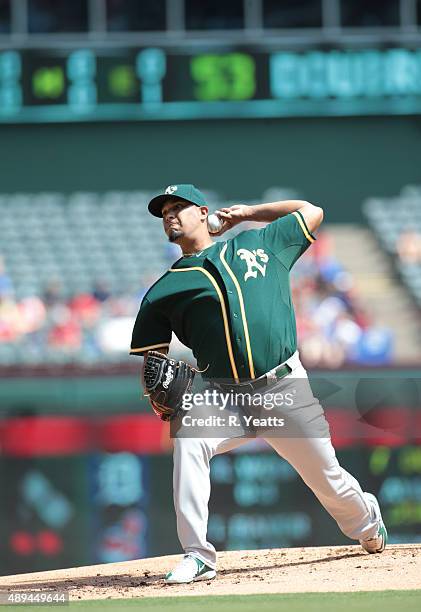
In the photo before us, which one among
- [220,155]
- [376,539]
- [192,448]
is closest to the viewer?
[192,448]

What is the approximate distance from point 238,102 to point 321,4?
5.59 ft

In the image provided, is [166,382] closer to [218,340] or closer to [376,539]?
[218,340]

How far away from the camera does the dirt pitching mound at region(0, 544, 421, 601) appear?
4.27m

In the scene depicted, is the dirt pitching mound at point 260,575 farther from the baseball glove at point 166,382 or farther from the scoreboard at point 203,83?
the scoreboard at point 203,83

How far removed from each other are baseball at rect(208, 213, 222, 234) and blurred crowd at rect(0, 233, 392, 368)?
22.7 feet

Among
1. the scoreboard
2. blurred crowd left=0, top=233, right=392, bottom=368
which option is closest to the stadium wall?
the scoreboard

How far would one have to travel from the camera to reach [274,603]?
3871 mm

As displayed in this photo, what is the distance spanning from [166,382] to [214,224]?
66 centimetres

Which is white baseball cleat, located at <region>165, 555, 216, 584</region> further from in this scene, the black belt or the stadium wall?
the stadium wall

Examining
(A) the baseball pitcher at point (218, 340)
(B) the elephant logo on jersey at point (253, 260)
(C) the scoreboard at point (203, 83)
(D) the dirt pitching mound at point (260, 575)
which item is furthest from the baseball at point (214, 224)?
(C) the scoreboard at point (203, 83)

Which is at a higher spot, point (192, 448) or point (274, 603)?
point (192, 448)

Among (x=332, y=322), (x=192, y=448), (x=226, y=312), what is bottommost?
(x=332, y=322)


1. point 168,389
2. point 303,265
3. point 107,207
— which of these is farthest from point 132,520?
point 107,207

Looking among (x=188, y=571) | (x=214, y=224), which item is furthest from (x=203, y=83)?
(x=188, y=571)
